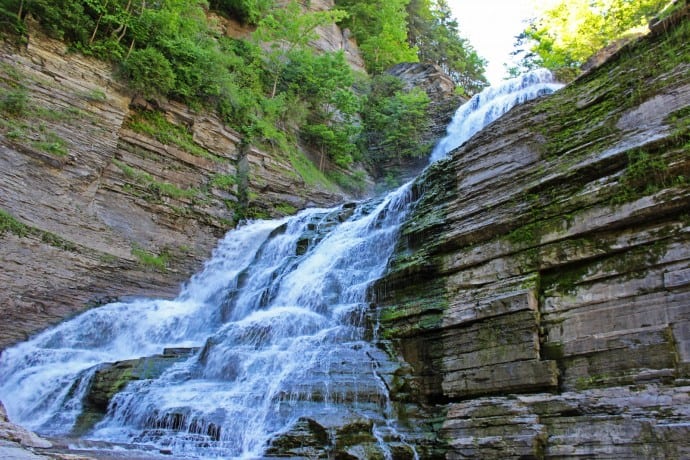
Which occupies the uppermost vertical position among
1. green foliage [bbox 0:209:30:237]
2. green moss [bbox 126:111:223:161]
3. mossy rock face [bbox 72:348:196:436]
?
green moss [bbox 126:111:223:161]

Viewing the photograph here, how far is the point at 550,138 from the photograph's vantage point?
29.7ft

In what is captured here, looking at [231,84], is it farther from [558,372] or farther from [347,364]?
[558,372]

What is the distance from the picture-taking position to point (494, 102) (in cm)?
1944

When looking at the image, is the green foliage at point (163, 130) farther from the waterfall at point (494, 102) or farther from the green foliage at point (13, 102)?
the waterfall at point (494, 102)

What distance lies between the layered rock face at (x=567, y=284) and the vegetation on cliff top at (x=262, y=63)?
1279 cm

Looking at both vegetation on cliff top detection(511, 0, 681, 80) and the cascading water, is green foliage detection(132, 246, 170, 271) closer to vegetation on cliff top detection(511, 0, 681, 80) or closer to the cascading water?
the cascading water

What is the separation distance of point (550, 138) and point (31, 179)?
43.6 ft

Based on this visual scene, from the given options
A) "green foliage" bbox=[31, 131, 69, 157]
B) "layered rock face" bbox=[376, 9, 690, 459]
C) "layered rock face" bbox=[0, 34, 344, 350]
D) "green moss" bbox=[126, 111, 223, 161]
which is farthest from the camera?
"green moss" bbox=[126, 111, 223, 161]

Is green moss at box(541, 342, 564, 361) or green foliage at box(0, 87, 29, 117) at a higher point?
green foliage at box(0, 87, 29, 117)

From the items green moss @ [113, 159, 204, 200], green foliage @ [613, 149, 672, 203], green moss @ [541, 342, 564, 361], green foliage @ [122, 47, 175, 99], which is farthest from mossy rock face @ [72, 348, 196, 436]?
green foliage @ [122, 47, 175, 99]

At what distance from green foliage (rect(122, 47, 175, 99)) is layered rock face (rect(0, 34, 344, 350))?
59 cm

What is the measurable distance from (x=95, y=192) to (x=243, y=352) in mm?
8635

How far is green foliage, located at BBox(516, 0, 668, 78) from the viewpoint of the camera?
1944cm

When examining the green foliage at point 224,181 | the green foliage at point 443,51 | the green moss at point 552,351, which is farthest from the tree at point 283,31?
the green moss at point 552,351
